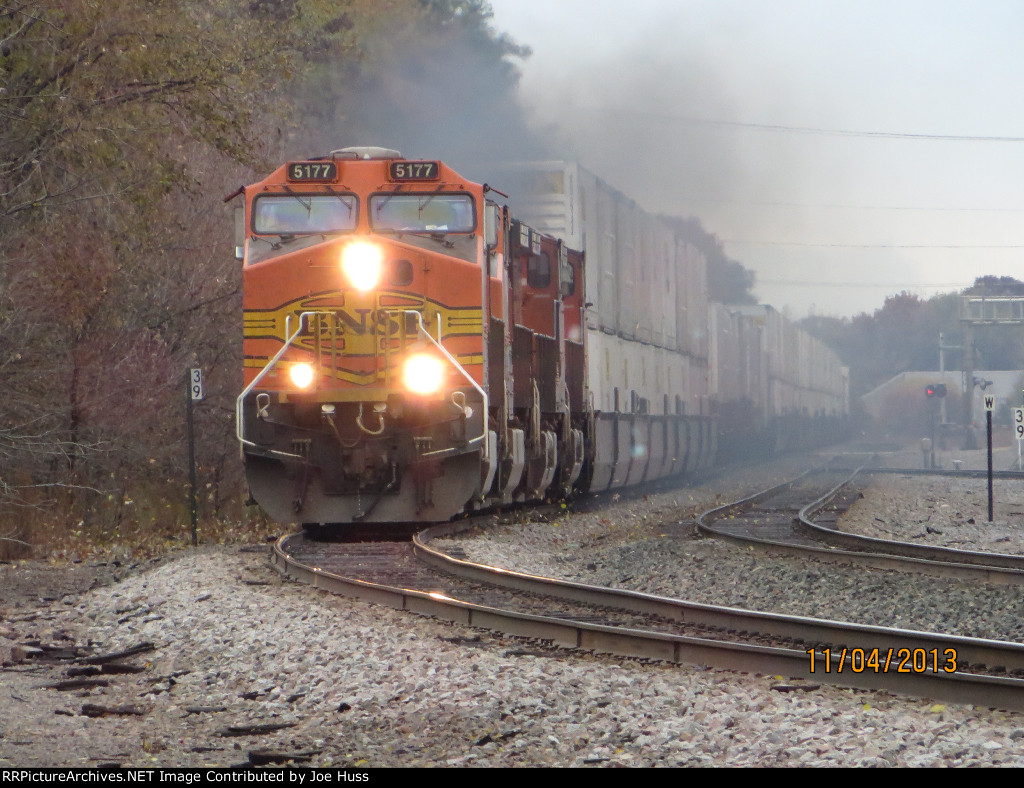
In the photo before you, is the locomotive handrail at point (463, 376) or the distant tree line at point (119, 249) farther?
the distant tree line at point (119, 249)

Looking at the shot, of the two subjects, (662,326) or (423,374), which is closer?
(423,374)

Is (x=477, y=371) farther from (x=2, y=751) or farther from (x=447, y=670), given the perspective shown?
(x=2, y=751)

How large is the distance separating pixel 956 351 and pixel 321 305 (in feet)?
328

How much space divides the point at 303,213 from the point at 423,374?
218 centimetres

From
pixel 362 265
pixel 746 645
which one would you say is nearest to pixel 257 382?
pixel 362 265

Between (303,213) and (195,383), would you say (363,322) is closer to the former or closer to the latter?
(303,213)

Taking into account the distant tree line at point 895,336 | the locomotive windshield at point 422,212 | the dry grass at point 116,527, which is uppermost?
the distant tree line at point 895,336

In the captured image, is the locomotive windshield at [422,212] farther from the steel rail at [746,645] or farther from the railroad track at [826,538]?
the steel rail at [746,645]

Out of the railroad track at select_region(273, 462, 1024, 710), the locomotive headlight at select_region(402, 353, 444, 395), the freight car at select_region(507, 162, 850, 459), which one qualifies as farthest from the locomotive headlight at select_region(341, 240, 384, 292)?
the freight car at select_region(507, 162, 850, 459)

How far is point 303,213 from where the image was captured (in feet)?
42.2

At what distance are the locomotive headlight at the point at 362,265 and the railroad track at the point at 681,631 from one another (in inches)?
112

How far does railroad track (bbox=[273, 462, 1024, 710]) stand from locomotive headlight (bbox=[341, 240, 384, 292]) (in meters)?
2.85

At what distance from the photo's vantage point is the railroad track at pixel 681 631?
18.8ft
